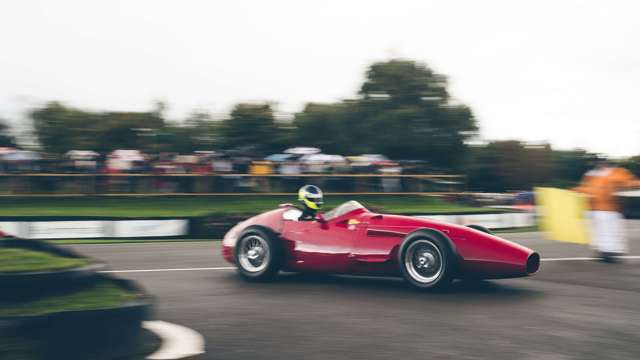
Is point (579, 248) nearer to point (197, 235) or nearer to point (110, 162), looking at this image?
point (197, 235)

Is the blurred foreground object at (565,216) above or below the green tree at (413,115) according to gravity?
below

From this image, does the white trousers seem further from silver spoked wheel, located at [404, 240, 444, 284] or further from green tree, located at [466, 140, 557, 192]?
green tree, located at [466, 140, 557, 192]

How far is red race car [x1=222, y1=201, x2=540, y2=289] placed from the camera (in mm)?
7086

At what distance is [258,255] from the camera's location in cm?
837

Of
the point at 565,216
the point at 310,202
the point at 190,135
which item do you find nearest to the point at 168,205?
the point at 190,135

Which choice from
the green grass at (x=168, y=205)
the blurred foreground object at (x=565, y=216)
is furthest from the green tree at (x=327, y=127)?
the blurred foreground object at (x=565, y=216)

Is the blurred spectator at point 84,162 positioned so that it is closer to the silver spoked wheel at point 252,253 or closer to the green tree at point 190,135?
the green tree at point 190,135

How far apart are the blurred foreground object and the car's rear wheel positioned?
17.5 feet

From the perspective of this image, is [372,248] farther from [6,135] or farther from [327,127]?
[327,127]

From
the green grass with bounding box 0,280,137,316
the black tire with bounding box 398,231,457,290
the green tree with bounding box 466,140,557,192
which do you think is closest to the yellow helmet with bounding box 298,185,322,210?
the black tire with bounding box 398,231,457,290

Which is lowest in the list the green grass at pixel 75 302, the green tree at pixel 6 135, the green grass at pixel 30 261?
the green grass at pixel 75 302

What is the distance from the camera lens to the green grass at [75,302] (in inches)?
174

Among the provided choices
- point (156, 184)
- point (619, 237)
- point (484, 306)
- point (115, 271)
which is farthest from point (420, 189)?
point (484, 306)

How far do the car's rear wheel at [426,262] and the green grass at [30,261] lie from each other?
3.19m
